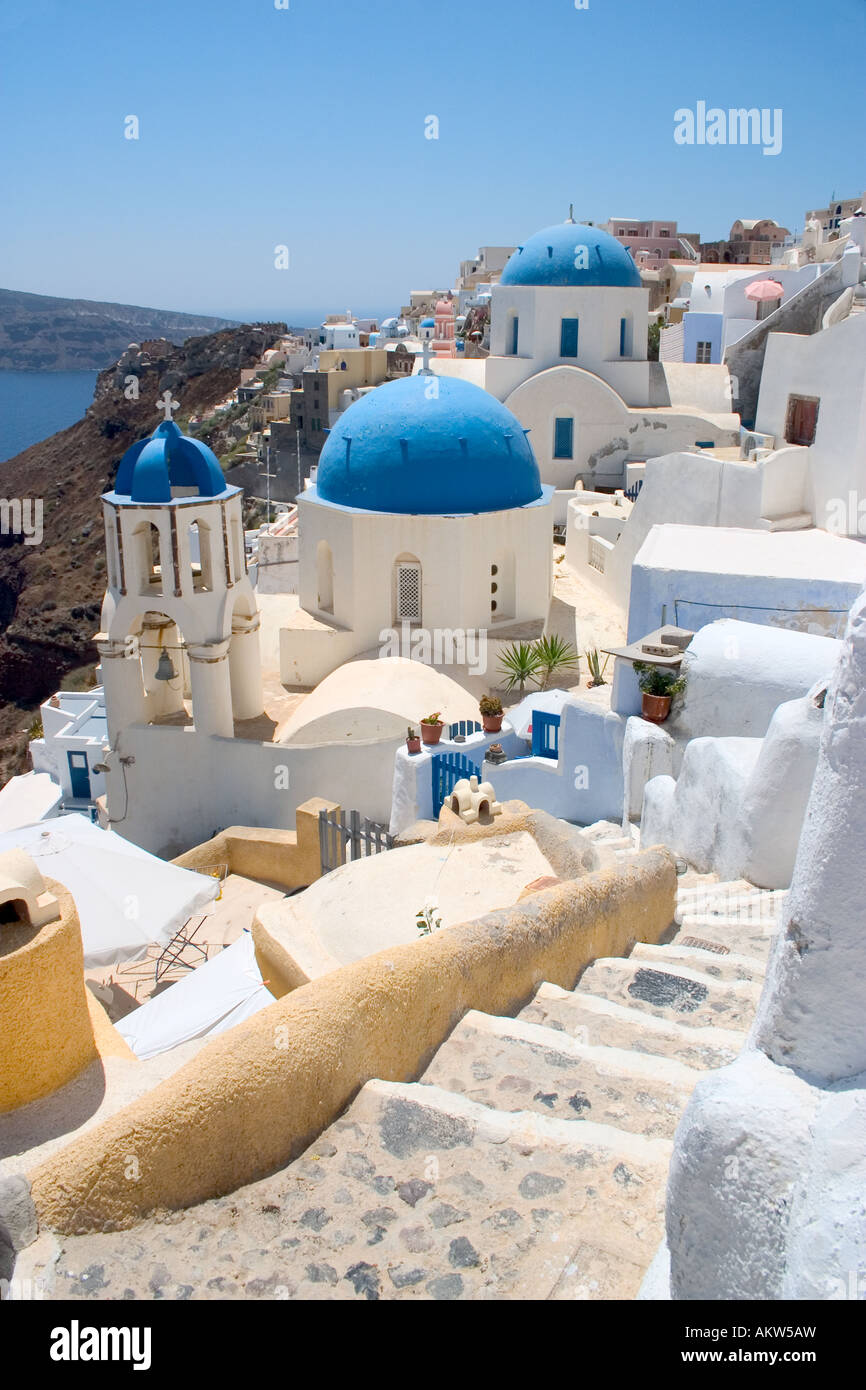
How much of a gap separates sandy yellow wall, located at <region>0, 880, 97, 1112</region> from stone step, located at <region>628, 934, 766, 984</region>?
2856 mm

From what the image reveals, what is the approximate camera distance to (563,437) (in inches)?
965

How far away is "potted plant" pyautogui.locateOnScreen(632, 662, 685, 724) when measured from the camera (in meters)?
9.17

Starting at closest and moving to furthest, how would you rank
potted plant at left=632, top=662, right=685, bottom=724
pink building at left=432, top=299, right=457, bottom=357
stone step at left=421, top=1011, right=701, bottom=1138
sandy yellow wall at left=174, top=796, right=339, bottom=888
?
stone step at left=421, top=1011, right=701, bottom=1138
potted plant at left=632, top=662, right=685, bottom=724
sandy yellow wall at left=174, top=796, right=339, bottom=888
pink building at left=432, top=299, right=457, bottom=357

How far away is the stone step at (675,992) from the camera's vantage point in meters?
4.73

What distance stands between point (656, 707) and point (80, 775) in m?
12.4

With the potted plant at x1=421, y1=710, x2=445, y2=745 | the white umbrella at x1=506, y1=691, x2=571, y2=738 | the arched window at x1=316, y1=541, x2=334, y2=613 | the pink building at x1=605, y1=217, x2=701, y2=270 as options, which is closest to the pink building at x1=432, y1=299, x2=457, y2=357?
the pink building at x1=605, y1=217, x2=701, y2=270

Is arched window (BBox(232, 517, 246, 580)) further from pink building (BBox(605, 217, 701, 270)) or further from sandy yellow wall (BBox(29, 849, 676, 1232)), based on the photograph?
pink building (BBox(605, 217, 701, 270))

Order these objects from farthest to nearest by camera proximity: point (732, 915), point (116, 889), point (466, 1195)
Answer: point (116, 889), point (732, 915), point (466, 1195)

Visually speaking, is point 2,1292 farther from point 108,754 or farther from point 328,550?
point 328,550

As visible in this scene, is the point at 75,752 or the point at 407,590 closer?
the point at 407,590

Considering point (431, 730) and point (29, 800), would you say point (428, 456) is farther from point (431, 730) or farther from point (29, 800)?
point (29, 800)

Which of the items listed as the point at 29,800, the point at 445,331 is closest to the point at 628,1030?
the point at 29,800

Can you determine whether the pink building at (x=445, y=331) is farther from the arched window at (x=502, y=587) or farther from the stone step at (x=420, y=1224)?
the stone step at (x=420, y=1224)

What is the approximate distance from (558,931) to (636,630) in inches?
256
